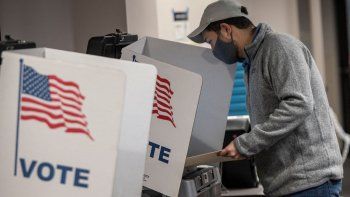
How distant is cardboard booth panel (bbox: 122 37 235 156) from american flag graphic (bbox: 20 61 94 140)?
953 mm

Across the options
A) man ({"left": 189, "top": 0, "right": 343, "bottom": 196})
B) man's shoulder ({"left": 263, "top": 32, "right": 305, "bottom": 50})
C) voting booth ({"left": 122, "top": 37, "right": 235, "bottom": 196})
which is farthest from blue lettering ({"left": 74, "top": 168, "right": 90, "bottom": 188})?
man's shoulder ({"left": 263, "top": 32, "right": 305, "bottom": 50})

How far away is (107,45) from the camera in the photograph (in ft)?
6.70

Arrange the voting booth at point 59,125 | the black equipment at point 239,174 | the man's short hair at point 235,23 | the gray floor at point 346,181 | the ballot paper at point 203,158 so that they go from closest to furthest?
the voting booth at point 59,125
the ballot paper at point 203,158
the man's short hair at point 235,23
the black equipment at point 239,174
the gray floor at point 346,181

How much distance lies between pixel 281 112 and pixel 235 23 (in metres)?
0.40

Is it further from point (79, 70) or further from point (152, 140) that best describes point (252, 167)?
point (79, 70)

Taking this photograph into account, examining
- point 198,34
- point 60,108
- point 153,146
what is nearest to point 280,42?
point 198,34

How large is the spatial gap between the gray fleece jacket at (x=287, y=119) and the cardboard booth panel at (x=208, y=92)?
0.41 ft

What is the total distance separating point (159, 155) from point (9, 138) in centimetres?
66

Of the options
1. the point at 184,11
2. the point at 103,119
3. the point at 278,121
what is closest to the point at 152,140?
the point at 278,121

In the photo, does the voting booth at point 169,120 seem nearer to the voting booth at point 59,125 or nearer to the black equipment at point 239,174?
the voting booth at point 59,125

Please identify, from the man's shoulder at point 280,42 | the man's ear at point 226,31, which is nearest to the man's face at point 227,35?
the man's ear at point 226,31

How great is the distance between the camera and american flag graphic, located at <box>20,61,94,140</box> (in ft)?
4.08

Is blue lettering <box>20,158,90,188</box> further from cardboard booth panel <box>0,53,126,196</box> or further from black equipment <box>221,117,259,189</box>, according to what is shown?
black equipment <box>221,117,259,189</box>

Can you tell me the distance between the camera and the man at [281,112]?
1.95 meters
